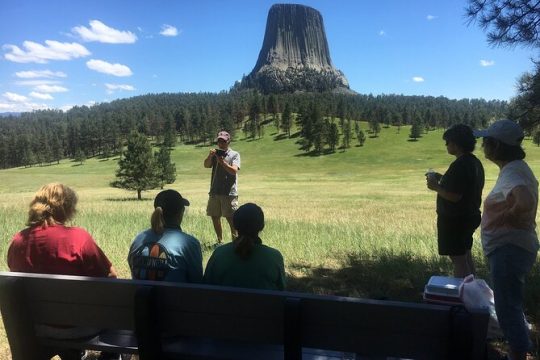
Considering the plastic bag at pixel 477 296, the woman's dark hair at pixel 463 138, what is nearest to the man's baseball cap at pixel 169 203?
the plastic bag at pixel 477 296

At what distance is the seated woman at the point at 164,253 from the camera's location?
3307 mm

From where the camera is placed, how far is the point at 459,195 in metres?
4.54

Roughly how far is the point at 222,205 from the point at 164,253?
4742mm

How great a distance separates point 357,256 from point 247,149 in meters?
101

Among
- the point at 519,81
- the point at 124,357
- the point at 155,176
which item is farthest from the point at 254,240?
the point at 155,176

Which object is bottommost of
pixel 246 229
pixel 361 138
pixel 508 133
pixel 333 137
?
pixel 361 138

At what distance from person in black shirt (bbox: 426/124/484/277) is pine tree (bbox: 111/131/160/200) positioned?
32.4 m

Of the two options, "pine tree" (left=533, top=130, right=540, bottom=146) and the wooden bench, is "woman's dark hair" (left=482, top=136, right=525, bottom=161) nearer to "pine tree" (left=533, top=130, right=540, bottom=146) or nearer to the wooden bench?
the wooden bench

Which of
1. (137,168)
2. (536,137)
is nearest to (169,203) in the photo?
(536,137)

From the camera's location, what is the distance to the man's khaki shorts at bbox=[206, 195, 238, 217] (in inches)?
315

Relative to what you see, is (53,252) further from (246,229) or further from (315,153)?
(315,153)

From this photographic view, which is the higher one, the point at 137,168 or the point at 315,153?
the point at 137,168

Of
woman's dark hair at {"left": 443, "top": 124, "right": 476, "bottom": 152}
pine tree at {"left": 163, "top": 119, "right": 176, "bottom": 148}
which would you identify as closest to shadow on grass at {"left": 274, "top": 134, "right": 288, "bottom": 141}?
pine tree at {"left": 163, "top": 119, "right": 176, "bottom": 148}

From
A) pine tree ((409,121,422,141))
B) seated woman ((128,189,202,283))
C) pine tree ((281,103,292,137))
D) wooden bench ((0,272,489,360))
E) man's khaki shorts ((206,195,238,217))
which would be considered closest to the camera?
wooden bench ((0,272,489,360))
